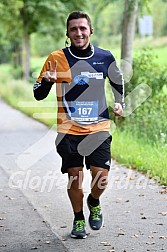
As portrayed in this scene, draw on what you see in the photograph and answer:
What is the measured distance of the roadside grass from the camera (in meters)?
9.06

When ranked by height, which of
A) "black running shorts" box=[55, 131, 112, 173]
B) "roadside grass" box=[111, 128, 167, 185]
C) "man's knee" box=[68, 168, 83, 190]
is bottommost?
"roadside grass" box=[111, 128, 167, 185]

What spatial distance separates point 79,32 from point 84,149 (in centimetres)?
106

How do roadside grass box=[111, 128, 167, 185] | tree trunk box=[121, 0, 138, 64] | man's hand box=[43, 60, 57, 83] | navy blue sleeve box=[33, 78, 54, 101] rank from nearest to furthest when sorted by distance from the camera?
man's hand box=[43, 60, 57, 83], navy blue sleeve box=[33, 78, 54, 101], roadside grass box=[111, 128, 167, 185], tree trunk box=[121, 0, 138, 64]

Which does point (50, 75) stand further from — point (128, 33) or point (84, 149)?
point (128, 33)

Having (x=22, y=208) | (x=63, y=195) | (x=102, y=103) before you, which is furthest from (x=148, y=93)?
(x=102, y=103)

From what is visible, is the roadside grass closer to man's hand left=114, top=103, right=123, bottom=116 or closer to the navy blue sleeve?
man's hand left=114, top=103, right=123, bottom=116

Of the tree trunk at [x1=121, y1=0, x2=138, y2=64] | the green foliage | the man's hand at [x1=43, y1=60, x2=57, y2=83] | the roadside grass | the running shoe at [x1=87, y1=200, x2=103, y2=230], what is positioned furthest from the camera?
the tree trunk at [x1=121, y1=0, x2=138, y2=64]

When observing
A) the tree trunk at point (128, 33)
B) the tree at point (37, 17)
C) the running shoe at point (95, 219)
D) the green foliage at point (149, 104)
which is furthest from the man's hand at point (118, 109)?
the tree at point (37, 17)

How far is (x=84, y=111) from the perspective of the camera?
5.89 metres

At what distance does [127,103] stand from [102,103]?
6.94 metres

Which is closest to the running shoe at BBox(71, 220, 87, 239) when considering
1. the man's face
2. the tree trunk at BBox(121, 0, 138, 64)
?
the man's face

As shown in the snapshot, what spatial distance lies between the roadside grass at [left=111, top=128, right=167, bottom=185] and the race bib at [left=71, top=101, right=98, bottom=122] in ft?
9.42

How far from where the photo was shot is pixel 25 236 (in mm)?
6172

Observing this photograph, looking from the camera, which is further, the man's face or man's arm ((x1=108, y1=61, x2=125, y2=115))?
man's arm ((x1=108, y1=61, x2=125, y2=115))
